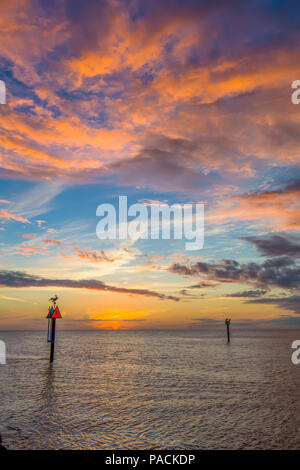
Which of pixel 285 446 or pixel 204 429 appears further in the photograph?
pixel 204 429

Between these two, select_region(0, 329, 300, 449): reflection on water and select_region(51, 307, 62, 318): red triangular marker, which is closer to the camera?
select_region(0, 329, 300, 449): reflection on water

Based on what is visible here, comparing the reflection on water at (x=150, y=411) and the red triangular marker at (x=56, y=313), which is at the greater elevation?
the red triangular marker at (x=56, y=313)

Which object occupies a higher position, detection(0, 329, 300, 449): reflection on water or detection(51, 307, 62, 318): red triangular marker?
detection(51, 307, 62, 318): red triangular marker

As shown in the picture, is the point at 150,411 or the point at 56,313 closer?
the point at 150,411

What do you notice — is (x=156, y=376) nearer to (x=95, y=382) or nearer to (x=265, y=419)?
(x=95, y=382)

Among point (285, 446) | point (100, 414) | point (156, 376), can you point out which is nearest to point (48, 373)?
point (156, 376)

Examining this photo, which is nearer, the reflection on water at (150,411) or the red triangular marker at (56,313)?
the reflection on water at (150,411)

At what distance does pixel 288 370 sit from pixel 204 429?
20040mm

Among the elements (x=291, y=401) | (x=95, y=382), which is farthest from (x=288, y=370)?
(x=95, y=382)

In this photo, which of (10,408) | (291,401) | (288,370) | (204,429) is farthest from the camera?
(288,370)

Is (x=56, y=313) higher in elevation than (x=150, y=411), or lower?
higher
